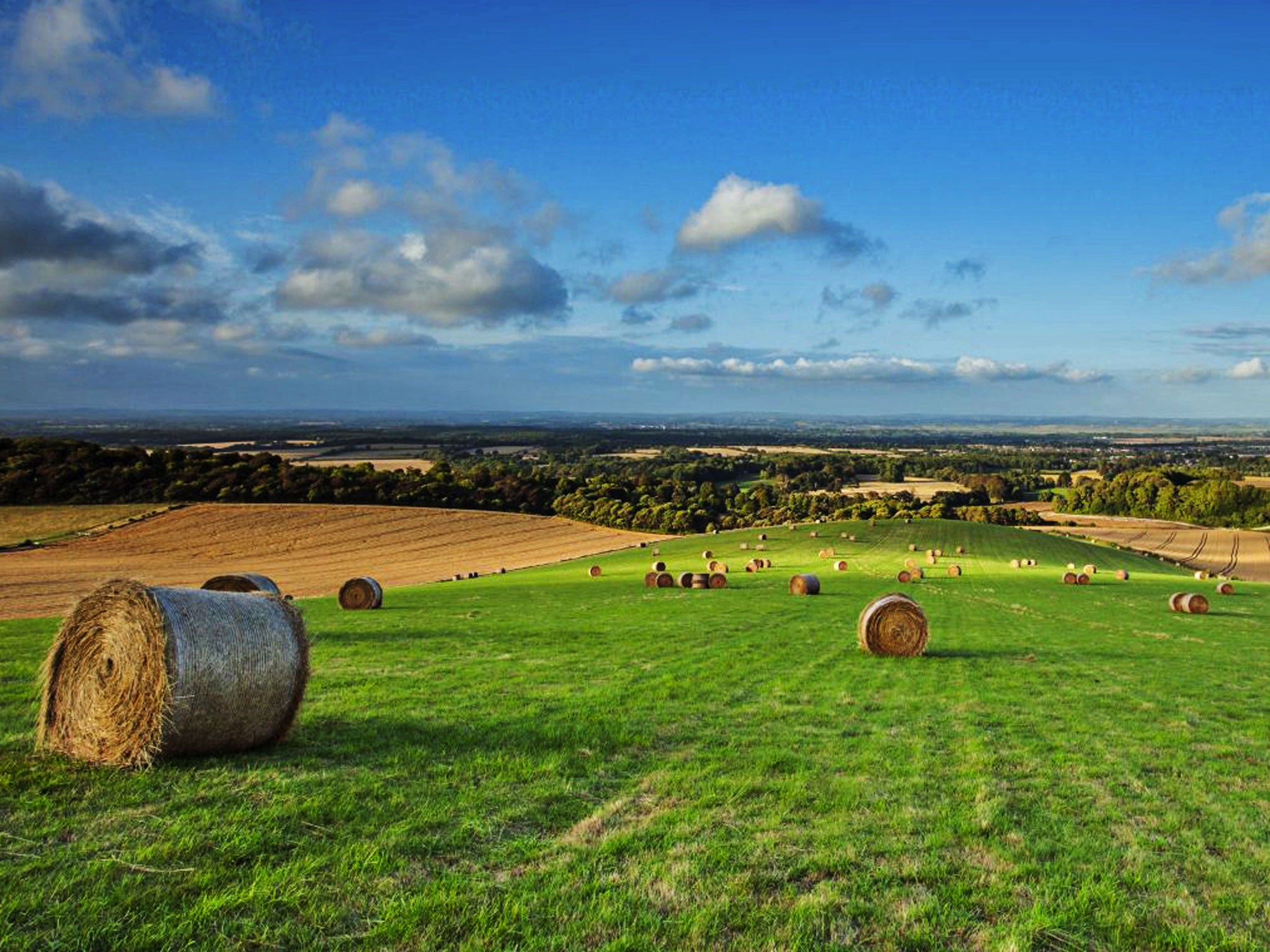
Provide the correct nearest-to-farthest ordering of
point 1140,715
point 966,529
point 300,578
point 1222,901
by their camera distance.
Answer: point 1222,901 → point 1140,715 → point 300,578 → point 966,529

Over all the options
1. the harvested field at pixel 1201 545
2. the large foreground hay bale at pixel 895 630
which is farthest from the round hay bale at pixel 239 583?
the harvested field at pixel 1201 545

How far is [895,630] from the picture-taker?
20.5 m

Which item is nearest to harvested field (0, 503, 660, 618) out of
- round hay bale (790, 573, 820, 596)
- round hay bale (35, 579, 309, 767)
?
round hay bale (790, 573, 820, 596)

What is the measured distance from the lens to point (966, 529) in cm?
8156

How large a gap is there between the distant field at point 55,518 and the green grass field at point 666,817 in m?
60.0

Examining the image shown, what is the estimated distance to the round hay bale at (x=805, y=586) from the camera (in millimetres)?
37250

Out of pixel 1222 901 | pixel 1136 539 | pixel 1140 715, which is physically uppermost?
pixel 1222 901

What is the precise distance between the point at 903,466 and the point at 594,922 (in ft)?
532

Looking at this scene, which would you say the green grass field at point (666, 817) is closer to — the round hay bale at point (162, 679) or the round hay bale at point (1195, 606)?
the round hay bale at point (162, 679)

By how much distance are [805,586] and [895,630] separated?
17034 mm

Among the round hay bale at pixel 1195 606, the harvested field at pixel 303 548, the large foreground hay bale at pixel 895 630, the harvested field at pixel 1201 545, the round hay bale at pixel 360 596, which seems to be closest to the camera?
the large foreground hay bale at pixel 895 630

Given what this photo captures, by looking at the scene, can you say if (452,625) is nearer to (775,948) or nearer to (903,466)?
(775,948)

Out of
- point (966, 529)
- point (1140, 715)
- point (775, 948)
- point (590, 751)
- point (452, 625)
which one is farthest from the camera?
point (966, 529)

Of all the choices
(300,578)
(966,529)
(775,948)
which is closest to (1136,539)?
(966,529)
